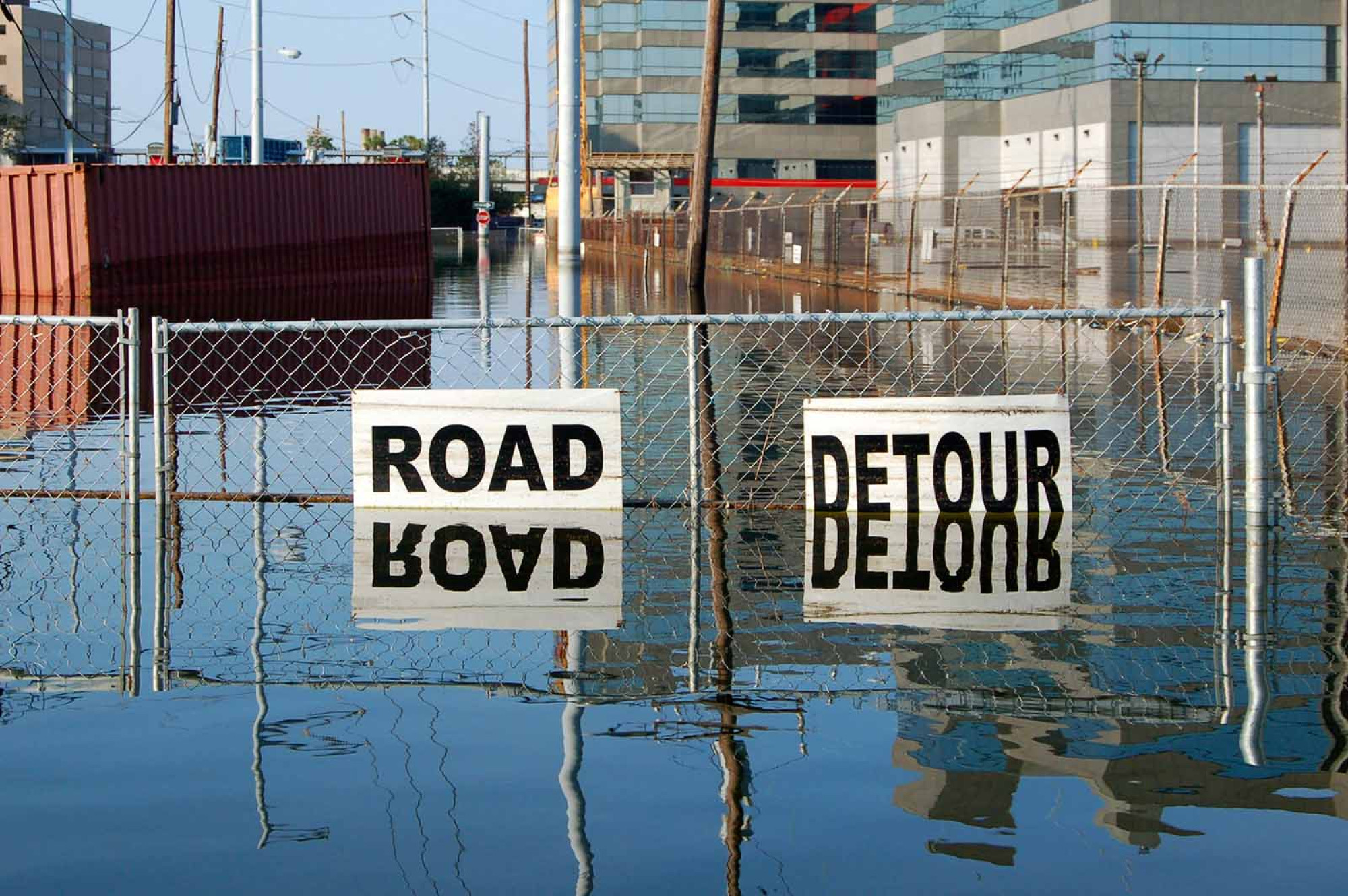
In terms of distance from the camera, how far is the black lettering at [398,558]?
24.9 ft

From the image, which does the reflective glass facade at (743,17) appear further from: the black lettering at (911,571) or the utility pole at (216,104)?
the black lettering at (911,571)

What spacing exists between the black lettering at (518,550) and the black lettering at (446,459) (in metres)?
0.35

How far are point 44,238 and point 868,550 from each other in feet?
90.2

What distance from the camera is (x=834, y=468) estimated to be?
8.98m

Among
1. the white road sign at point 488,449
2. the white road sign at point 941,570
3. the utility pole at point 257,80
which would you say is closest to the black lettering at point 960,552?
the white road sign at point 941,570

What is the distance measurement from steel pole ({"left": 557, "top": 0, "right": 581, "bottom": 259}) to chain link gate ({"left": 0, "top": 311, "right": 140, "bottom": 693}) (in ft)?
68.2

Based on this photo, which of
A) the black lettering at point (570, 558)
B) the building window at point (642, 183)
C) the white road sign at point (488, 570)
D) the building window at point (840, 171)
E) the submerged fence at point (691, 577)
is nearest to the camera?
the submerged fence at point (691, 577)

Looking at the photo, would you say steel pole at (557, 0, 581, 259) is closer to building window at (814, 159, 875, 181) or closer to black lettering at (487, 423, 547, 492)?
black lettering at (487, 423, 547, 492)

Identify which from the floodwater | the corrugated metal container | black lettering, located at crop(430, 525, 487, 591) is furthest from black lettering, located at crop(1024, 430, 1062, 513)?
the corrugated metal container

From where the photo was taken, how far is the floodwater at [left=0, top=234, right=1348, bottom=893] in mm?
4309

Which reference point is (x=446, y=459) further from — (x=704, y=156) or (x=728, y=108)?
(x=728, y=108)

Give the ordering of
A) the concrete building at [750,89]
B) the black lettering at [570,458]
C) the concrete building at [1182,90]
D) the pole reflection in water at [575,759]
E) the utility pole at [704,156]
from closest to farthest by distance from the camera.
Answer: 1. the pole reflection in water at [575,759]
2. the black lettering at [570,458]
3. the utility pole at [704,156]
4. the concrete building at [1182,90]
5. the concrete building at [750,89]

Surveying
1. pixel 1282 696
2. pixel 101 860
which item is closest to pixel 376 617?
pixel 101 860

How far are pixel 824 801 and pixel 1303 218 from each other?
185 feet
